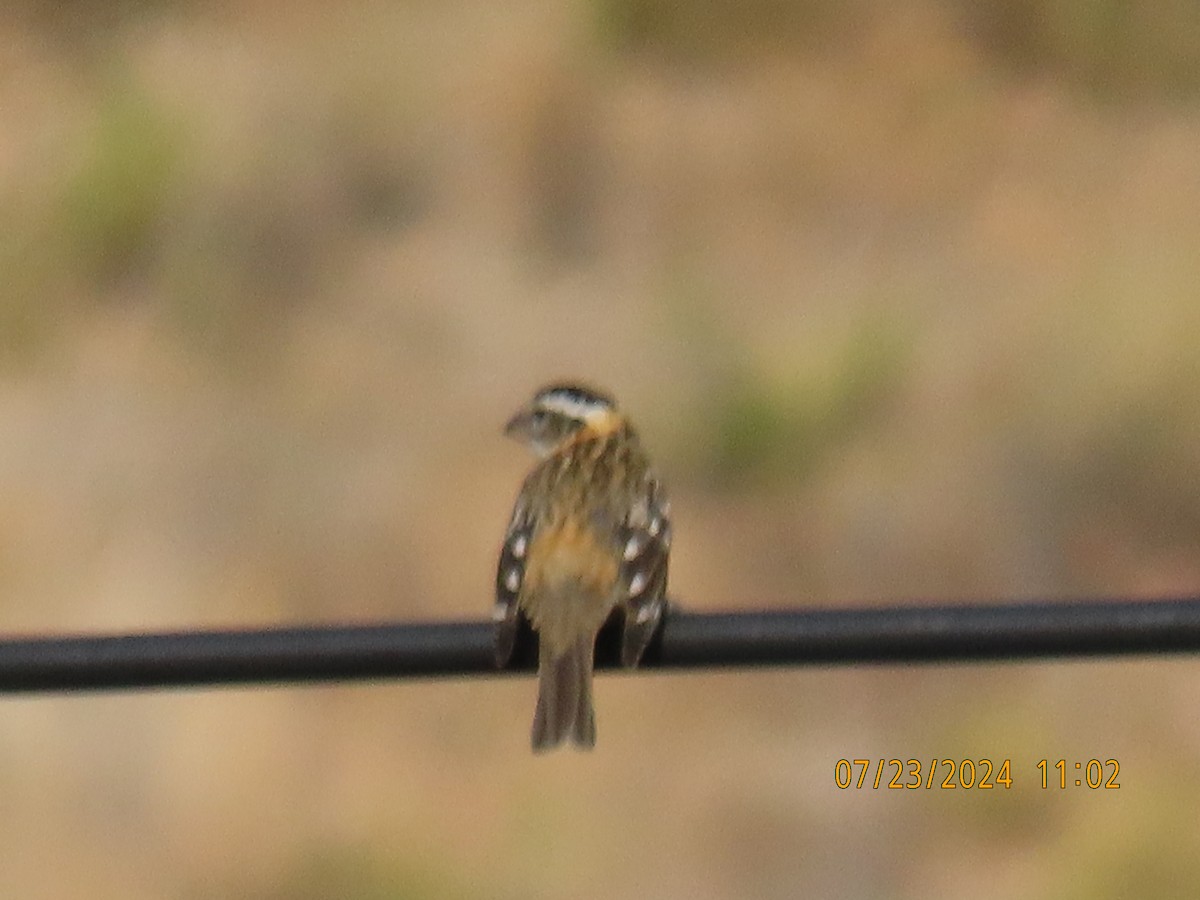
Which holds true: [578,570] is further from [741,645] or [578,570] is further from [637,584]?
[741,645]

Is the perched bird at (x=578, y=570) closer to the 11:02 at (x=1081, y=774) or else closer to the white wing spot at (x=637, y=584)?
the white wing spot at (x=637, y=584)

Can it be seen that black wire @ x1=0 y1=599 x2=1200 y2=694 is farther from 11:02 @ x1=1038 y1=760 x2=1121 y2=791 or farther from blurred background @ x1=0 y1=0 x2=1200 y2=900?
11:02 @ x1=1038 y1=760 x2=1121 y2=791

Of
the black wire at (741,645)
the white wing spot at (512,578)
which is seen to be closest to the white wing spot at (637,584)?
the white wing spot at (512,578)

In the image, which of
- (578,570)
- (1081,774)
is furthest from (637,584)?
(1081,774)

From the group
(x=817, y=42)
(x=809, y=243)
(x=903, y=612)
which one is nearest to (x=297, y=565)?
(x=809, y=243)

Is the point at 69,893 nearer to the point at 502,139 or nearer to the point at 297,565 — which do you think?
the point at 297,565
